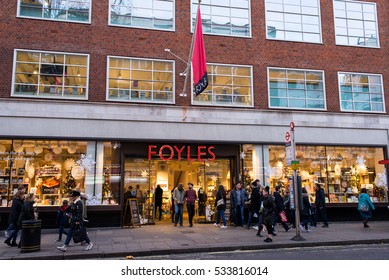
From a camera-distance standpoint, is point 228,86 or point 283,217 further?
point 228,86

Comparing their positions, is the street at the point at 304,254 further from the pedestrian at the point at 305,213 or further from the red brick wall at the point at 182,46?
the red brick wall at the point at 182,46

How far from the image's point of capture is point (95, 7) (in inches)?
672

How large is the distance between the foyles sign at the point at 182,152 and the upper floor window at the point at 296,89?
399 cm

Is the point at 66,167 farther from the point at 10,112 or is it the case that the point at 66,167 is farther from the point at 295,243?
the point at 295,243

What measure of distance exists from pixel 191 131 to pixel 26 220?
320 inches

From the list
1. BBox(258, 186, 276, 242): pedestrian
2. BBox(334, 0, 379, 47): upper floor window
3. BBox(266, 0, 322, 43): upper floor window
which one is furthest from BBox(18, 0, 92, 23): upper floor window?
BBox(334, 0, 379, 47): upper floor window

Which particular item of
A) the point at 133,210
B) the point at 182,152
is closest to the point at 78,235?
the point at 133,210

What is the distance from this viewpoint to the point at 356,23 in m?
20.2

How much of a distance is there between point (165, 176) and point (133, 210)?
4499mm

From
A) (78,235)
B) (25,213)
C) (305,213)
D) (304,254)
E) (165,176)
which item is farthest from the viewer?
(165,176)

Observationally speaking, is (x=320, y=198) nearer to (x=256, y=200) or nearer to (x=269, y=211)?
(x=256, y=200)

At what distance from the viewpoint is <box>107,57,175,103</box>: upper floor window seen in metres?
16.9

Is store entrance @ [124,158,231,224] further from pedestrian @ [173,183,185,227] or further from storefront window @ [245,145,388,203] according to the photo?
storefront window @ [245,145,388,203]

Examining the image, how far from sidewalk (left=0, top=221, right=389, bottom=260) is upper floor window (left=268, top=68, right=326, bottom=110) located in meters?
6.31
